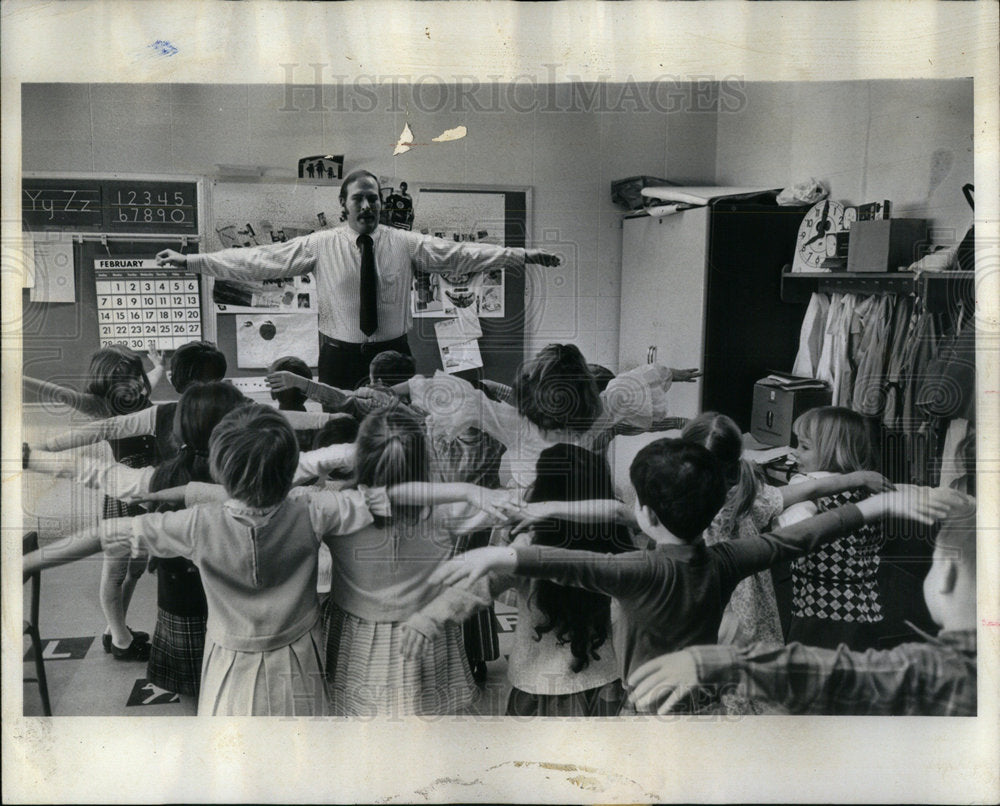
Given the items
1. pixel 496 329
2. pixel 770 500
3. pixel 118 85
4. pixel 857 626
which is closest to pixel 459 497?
pixel 496 329

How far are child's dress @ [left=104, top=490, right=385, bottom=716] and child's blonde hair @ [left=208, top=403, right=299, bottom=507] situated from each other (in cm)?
3

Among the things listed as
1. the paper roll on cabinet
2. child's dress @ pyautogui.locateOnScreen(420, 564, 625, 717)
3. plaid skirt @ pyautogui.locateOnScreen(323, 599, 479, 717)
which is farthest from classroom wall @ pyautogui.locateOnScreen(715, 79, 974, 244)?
plaid skirt @ pyautogui.locateOnScreen(323, 599, 479, 717)

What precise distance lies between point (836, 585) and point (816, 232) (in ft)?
2.53

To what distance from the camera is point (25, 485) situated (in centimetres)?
215

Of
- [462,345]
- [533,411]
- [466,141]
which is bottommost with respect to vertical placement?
[533,411]

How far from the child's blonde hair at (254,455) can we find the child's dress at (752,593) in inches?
36.2

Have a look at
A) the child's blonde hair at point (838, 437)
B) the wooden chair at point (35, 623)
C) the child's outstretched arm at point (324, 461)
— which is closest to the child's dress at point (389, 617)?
the child's outstretched arm at point (324, 461)

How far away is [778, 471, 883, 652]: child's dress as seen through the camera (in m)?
2.17

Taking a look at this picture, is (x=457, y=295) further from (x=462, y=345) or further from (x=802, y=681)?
(x=802, y=681)

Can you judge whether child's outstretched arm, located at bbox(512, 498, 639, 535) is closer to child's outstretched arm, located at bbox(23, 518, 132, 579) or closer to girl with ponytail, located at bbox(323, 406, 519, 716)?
girl with ponytail, located at bbox(323, 406, 519, 716)

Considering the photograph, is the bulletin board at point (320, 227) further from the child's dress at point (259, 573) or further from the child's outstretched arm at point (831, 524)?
the child's outstretched arm at point (831, 524)

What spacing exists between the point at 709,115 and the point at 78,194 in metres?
1.36

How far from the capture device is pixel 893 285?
216cm

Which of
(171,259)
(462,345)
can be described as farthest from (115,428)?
(462,345)
